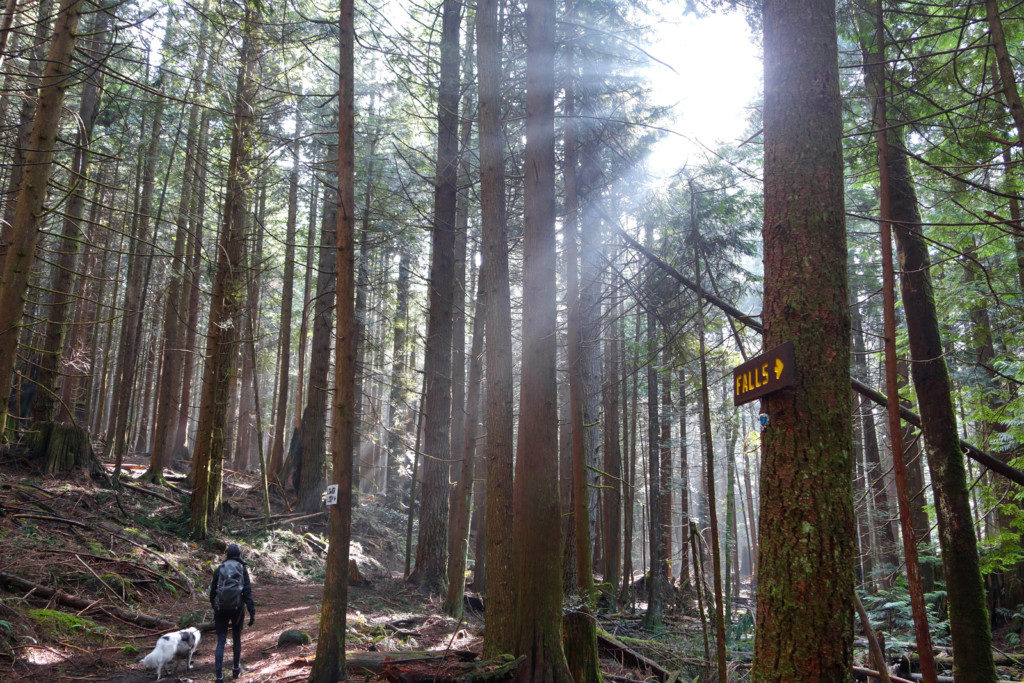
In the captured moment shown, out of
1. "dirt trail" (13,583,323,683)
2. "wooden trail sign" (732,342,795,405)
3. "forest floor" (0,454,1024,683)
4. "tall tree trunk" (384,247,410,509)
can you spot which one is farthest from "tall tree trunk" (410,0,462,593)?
"wooden trail sign" (732,342,795,405)

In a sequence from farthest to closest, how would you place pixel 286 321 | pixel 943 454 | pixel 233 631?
1. pixel 286 321
2. pixel 233 631
3. pixel 943 454

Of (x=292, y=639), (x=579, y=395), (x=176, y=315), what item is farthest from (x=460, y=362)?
(x=176, y=315)

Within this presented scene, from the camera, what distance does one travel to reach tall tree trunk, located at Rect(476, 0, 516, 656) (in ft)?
22.1

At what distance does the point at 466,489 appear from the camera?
11.5 m

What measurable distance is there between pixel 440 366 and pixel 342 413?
5.65 metres

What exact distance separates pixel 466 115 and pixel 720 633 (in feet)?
37.2

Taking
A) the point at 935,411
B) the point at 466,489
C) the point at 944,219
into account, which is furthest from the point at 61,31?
the point at 944,219

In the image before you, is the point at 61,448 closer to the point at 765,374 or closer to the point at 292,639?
the point at 292,639

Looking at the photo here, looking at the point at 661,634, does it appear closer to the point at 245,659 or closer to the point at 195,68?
the point at 245,659

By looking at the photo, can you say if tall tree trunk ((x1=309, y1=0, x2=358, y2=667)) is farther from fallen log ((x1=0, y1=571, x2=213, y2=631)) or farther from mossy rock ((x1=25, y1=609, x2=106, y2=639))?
fallen log ((x1=0, y1=571, x2=213, y2=631))

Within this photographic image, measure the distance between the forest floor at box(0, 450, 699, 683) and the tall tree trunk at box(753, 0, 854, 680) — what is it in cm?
423

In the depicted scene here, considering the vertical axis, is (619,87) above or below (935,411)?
above

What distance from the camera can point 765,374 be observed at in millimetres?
3760

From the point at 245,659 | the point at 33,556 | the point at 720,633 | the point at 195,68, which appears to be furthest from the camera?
the point at 195,68
